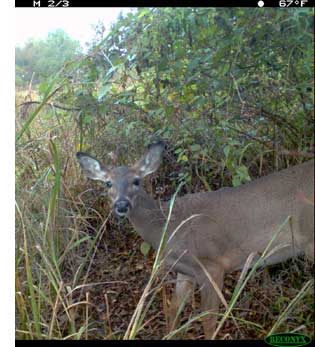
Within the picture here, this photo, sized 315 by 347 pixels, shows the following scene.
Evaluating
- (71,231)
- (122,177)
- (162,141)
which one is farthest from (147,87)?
(71,231)

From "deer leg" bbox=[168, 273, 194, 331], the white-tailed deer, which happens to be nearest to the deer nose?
the white-tailed deer

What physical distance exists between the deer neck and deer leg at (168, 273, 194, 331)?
21 cm

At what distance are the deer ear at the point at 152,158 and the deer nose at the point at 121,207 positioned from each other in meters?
0.17

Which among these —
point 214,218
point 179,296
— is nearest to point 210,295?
point 179,296

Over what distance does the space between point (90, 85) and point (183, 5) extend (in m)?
0.53

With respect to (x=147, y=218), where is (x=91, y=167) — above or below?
above

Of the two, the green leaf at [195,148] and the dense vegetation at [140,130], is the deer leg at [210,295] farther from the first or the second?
the green leaf at [195,148]

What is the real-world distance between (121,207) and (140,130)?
0.33m

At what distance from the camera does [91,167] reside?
2.58 metres

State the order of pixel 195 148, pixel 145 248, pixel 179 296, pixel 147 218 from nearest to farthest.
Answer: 1. pixel 195 148
2. pixel 179 296
3. pixel 145 248
4. pixel 147 218

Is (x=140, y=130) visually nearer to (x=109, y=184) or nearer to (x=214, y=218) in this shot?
(x=109, y=184)
